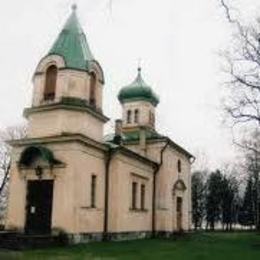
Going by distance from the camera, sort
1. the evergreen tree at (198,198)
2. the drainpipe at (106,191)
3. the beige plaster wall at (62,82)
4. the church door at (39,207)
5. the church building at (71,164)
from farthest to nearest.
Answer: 1. the evergreen tree at (198,198)
2. the drainpipe at (106,191)
3. the beige plaster wall at (62,82)
4. the church door at (39,207)
5. the church building at (71,164)

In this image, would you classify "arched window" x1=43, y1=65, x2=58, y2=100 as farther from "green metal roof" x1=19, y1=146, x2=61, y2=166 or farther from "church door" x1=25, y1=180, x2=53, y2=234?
"church door" x1=25, y1=180, x2=53, y2=234

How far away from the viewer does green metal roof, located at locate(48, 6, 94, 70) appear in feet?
79.7

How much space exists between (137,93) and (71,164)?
14282 mm

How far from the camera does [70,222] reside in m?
21.8

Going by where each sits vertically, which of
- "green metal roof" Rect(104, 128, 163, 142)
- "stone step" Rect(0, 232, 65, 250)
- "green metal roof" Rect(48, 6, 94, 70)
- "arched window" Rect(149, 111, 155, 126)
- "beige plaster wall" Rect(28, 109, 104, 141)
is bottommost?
"stone step" Rect(0, 232, 65, 250)

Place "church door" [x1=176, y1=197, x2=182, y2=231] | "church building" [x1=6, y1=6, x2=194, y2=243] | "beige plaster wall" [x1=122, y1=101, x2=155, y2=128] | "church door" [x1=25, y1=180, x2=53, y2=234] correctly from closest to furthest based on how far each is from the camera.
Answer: "church building" [x1=6, y1=6, x2=194, y2=243]
"church door" [x1=25, y1=180, x2=53, y2=234]
"church door" [x1=176, y1=197, x2=182, y2=231]
"beige plaster wall" [x1=122, y1=101, x2=155, y2=128]

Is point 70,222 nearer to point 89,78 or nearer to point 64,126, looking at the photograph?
point 64,126

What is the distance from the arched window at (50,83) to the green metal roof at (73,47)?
82 cm

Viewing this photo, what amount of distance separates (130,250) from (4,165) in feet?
90.4

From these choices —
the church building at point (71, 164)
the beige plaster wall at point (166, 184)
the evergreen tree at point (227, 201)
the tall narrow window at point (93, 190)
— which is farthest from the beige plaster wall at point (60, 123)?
the evergreen tree at point (227, 201)

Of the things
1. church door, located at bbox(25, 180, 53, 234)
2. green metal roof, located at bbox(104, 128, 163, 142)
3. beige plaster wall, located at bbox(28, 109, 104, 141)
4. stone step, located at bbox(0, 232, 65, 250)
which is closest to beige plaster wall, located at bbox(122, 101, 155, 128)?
green metal roof, located at bbox(104, 128, 163, 142)

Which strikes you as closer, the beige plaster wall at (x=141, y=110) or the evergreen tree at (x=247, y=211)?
the beige plaster wall at (x=141, y=110)

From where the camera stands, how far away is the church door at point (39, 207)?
22547 millimetres

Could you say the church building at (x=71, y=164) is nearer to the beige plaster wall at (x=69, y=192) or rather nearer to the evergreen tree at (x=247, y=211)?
the beige plaster wall at (x=69, y=192)
